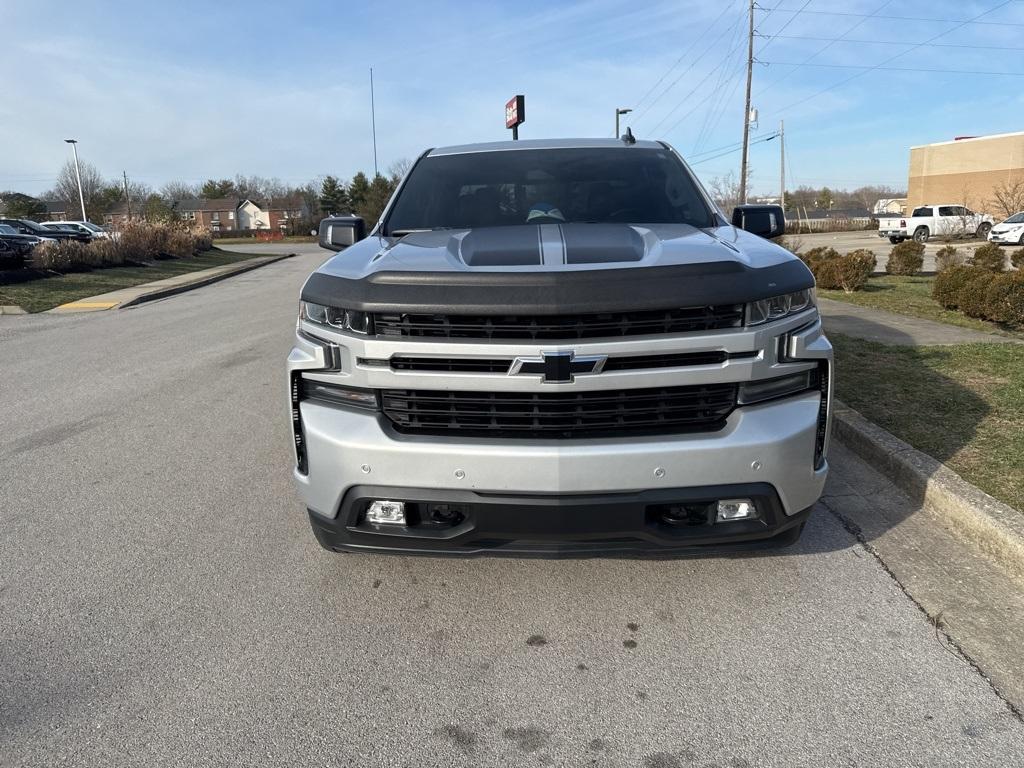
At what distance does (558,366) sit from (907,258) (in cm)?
1562

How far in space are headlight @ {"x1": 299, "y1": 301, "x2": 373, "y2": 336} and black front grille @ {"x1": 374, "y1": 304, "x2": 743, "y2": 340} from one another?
0.41 feet

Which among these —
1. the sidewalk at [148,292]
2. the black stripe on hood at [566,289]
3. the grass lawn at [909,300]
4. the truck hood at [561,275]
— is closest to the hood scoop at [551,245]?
the truck hood at [561,275]

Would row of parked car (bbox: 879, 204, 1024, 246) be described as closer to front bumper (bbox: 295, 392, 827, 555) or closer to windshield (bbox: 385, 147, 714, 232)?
windshield (bbox: 385, 147, 714, 232)

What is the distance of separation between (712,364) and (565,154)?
227 centimetres

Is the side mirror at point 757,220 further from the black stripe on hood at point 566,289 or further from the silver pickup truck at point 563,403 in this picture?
the black stripe on hood at point 566,289

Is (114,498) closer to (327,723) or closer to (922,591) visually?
(327,723)

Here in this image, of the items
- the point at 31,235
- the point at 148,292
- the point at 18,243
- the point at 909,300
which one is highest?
the point at 31,235

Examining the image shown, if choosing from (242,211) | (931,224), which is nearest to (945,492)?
(931,224)

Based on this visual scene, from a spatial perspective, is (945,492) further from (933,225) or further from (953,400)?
(933,225)

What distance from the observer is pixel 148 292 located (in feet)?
54.7

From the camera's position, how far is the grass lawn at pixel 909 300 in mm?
9016

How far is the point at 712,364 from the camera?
253cm

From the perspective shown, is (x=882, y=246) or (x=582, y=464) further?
(x=882, y=246)

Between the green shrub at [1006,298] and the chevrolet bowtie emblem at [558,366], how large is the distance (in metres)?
8.10
